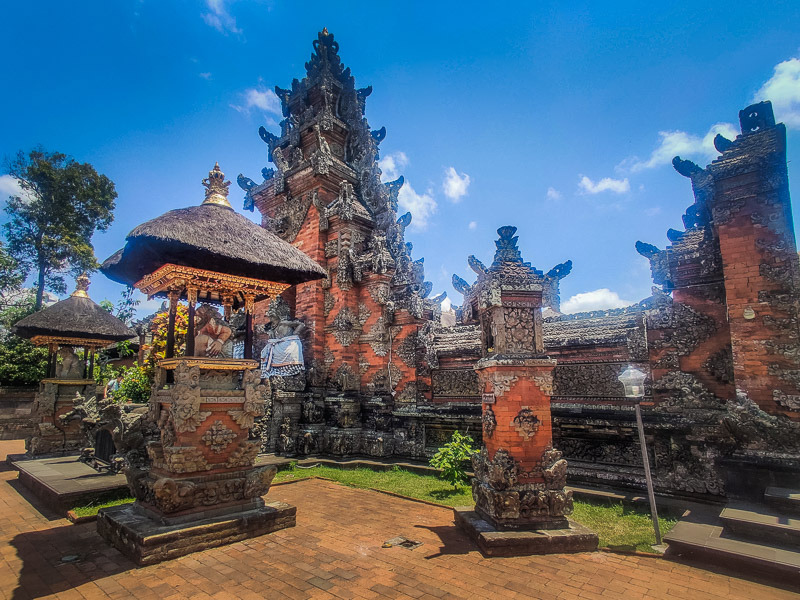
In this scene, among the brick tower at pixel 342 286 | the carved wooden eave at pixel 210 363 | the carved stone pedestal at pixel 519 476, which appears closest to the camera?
the carved stone pedestal at pixel 519 476

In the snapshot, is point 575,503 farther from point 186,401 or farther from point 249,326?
point 186,401

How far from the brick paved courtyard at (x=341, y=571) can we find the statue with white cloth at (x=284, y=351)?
5.73 m

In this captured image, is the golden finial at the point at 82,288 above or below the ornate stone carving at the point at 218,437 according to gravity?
above

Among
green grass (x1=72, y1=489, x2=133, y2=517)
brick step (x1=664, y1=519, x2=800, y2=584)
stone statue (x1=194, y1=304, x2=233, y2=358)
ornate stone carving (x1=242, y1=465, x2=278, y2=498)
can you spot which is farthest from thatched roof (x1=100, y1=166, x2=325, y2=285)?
brick step (x1=664, y1=519, x2=800, y2=584)

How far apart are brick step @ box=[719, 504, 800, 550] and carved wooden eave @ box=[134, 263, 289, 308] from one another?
6.95 m

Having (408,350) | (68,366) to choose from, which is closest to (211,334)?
(408,350)

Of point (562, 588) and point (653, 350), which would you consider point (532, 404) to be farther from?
point (653, 350)

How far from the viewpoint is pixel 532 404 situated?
5.48 meters

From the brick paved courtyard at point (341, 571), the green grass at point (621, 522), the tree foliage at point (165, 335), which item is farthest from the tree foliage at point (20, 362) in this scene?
the green grass at point (621, 522)

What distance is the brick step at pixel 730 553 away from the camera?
4.07m

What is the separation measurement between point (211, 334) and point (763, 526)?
7.55 m

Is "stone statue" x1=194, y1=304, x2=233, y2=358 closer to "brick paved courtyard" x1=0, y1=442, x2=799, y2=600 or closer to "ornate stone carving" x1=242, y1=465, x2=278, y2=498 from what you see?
"ornate stone carving" x1=242, y1=465, x2=278, y2=498

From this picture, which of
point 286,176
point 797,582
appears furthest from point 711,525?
point 286,176

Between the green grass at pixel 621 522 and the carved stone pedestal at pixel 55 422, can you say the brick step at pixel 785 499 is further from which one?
the carved stone pedestal at pixel 55 422
